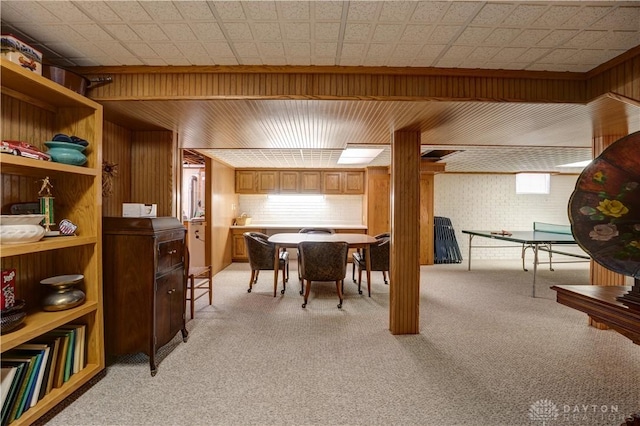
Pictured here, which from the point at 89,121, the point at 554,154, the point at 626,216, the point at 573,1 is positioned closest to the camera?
the point at 626,216

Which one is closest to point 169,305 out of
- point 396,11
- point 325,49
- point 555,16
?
point 325,49

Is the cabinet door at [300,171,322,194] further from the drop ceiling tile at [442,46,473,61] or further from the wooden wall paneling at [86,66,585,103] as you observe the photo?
the drop ceiling tile at [442,46,473,61]

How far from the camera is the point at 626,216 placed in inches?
50.4

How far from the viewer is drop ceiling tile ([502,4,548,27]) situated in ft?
4.71

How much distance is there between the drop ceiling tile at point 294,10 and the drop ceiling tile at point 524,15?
1.07 m

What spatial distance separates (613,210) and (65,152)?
3064mm

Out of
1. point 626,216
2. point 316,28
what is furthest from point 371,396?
point 316,28

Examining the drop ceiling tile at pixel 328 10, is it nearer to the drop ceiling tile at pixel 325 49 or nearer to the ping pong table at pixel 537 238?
the drop ceiling tile at pixel 325 49

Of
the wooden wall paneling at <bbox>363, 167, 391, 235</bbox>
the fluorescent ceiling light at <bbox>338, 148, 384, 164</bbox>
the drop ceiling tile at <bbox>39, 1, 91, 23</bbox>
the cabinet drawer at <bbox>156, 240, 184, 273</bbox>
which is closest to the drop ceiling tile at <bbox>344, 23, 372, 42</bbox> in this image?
the drop ceiling tile at <bbox>39, 1, 91, 23</bbox>

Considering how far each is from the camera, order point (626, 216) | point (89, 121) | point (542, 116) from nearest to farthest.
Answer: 1. point (626, 216)
2. point (89, 121)
3. point (542, 116)

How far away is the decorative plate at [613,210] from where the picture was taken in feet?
4.15

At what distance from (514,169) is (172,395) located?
7769mm

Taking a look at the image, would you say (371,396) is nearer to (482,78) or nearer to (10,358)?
(10,358)

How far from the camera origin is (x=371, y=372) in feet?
7.16
